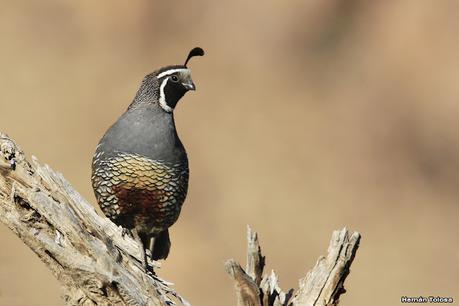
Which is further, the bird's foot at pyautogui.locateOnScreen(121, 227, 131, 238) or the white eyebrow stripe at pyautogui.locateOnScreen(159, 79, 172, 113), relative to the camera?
the white eyebrow stripe at pyautogui.locateOnScreen(159, 79, 172, 113)

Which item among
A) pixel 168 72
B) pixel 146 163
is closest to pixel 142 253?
pixel 146 163

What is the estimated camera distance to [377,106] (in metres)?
12.5

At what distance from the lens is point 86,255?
438 cm

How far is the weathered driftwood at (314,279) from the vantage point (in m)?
4.34

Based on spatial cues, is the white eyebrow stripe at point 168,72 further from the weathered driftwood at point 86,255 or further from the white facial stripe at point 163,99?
the weathered driftwood at point 86,255

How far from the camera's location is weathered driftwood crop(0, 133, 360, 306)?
4.33 meters

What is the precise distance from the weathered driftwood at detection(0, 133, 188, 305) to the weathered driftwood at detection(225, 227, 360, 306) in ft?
1.54

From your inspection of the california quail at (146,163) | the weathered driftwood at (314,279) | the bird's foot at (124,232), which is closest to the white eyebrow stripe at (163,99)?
the california quail at (146,163)

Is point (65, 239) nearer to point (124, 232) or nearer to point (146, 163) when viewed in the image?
point (124, 232)

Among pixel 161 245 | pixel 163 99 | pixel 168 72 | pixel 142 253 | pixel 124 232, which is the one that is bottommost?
pixel 142 253

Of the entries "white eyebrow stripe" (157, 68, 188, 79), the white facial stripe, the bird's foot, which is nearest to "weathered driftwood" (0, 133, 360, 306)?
the bird's foot

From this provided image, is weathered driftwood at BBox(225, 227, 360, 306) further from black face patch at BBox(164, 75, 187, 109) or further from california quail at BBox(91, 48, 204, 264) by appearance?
black face patch at BBox(164, 75, 187, 109)

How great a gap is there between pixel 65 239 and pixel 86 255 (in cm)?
12

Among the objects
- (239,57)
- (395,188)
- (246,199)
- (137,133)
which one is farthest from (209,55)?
(137,133)
